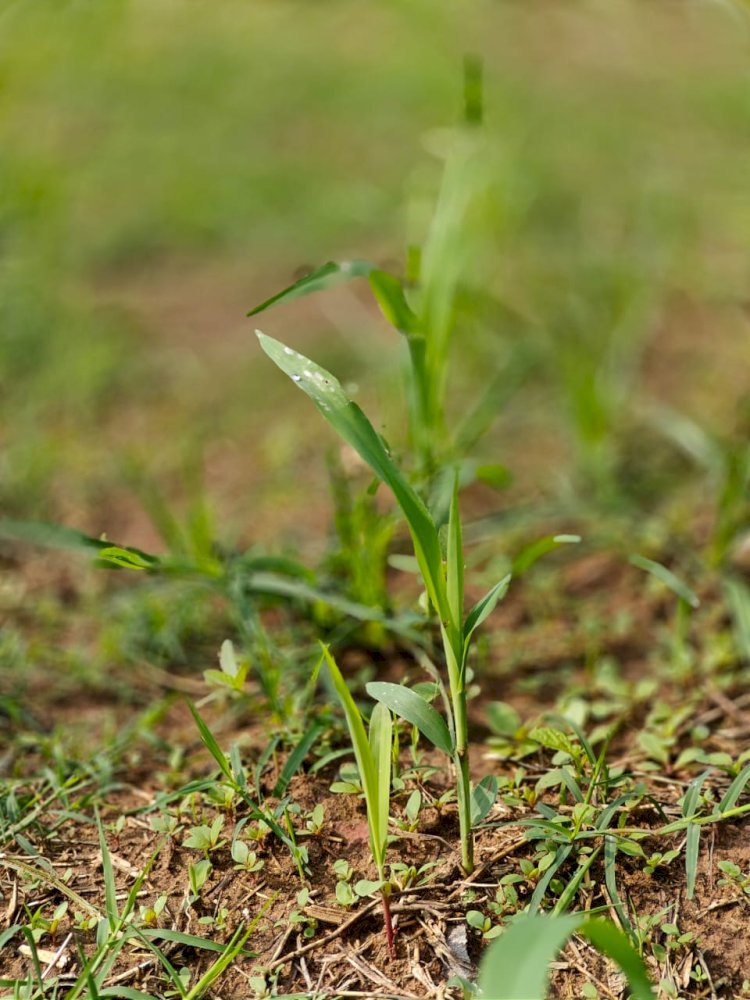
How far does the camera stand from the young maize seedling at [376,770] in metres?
1.11

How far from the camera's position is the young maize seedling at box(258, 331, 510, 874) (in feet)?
3.71

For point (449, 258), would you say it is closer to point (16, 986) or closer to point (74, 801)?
point (74, 801)

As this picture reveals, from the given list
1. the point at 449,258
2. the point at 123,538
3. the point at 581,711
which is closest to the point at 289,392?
the point at 123,538

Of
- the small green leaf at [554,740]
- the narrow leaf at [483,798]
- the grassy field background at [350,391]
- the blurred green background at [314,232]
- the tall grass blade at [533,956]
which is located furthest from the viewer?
the blurred green background at [314,232]

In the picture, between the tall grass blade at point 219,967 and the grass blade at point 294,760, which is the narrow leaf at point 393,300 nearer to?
the grass blade at point 294,760

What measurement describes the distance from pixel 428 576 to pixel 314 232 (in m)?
2.29

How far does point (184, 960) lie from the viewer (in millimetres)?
1139

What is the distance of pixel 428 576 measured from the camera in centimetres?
114

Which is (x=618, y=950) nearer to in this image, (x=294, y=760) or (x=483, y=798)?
(x=483, y=798)

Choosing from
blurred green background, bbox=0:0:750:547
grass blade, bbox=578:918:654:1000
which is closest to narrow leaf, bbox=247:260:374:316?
blurred green background, bbox=0:0:750:547

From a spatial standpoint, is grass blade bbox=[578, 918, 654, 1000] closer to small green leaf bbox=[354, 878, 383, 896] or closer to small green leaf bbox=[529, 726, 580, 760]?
small green leaf bbox=[354, 878, 383, 896]

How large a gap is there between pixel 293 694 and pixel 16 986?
0.58 metres

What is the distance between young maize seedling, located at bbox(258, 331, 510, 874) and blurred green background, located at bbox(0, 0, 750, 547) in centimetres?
88

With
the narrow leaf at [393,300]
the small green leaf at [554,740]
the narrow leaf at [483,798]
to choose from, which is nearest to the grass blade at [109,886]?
the narrow leaf at [483,798]
